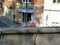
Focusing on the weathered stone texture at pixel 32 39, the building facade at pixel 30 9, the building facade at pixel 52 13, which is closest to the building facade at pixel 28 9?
the building facade at pixel 30 9

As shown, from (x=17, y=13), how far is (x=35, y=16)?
87.6 inches

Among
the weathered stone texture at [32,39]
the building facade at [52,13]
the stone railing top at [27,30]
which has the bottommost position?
the building facade at [52,13]

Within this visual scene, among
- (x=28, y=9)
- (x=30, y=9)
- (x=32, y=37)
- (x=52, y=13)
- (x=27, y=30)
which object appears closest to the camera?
(x=27, y=30)

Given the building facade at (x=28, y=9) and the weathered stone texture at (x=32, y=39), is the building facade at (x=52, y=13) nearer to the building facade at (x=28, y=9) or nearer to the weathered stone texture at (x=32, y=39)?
the building facade at (x=28, y=9)

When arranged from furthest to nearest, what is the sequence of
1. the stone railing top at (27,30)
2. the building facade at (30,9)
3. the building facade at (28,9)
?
the building facade at (30,9) → the building facade at (28,9) → the stone railing top at (27,30)

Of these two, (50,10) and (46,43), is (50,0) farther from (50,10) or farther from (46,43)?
(46,43)

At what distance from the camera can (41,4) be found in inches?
1227

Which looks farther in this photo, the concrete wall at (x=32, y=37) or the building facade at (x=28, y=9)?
the building facade at (x=28, y=9)

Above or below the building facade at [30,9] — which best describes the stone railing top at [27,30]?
above

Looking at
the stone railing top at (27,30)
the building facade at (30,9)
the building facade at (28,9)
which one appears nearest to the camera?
the stone railing top at (27,30)

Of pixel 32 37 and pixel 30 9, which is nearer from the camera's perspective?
pixel 32 37

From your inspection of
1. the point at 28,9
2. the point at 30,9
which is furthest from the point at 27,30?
the point at 28,9

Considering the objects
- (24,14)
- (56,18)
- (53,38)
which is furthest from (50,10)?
(53,38)

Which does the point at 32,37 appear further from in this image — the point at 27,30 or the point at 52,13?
the point at 52,13
